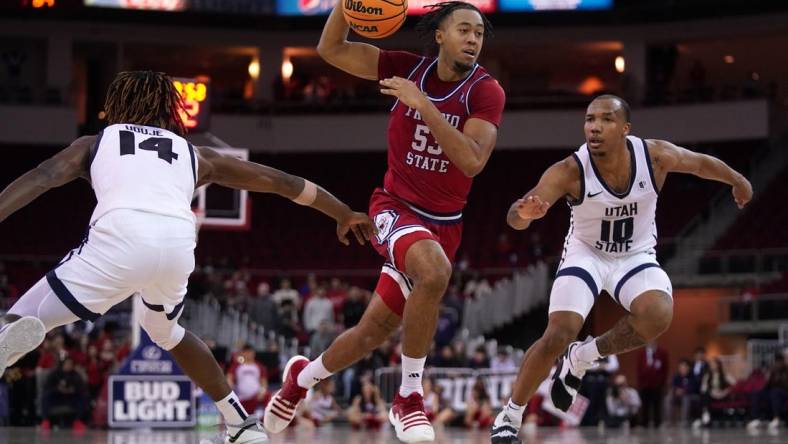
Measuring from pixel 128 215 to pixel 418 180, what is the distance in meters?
2.15

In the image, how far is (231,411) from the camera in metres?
6.89

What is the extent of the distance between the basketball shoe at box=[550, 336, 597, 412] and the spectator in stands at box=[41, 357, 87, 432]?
11.1 meters

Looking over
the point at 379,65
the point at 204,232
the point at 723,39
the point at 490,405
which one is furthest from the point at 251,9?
the point at 379,65

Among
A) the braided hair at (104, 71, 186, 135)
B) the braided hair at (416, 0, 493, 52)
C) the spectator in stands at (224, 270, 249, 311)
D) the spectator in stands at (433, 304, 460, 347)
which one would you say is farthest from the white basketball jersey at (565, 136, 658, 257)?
the spectator in stands at (224, 270, 249, 311)

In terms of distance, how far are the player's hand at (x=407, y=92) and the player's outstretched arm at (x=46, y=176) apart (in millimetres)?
1762

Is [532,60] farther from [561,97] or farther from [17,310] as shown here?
[17,310]

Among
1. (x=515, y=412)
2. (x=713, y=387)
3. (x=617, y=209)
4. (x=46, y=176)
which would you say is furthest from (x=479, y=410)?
(x=46, y=176)

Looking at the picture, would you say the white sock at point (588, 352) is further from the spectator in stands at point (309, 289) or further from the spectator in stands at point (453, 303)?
the spectator in stands at point (309, 289)

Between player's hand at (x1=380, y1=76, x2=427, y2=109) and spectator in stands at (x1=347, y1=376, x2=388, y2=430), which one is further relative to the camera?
spectator in stands at (x1=347, y1=376, x2=388, y2=430)

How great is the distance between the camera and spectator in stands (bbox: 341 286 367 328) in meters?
21.8

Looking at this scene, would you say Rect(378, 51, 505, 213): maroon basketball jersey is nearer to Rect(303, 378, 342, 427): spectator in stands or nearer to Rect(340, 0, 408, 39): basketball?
Rect(340, 0, 408, 39): basketball

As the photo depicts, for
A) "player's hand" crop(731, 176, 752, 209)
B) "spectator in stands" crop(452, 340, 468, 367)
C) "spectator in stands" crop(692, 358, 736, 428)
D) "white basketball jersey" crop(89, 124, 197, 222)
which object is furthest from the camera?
"spectator in stands" crop(692, 358, 736, 428)

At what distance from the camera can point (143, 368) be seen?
54.0 feet

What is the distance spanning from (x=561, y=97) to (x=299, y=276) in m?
9.52
